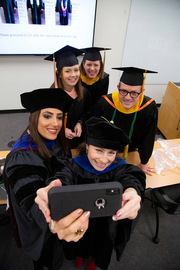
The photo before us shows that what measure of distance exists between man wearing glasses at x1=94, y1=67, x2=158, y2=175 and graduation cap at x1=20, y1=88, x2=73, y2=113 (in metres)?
0.81

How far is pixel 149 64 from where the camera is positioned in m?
4.83

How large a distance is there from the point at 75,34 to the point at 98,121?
11.5 feet

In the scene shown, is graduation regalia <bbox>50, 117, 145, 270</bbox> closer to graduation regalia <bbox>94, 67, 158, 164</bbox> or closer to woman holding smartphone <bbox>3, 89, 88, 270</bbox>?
woman holding smartphone <bbox>3, 89, 88, 270</bbox>

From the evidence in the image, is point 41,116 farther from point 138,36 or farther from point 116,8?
point 138,36

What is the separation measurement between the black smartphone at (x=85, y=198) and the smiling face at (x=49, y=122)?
2.38ft

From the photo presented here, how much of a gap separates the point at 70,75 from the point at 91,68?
1.91ft

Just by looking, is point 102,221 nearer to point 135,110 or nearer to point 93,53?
point 135,110

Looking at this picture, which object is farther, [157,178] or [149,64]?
[149,64]

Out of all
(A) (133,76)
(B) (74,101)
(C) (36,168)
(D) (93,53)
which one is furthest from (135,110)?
(C) (36,168)

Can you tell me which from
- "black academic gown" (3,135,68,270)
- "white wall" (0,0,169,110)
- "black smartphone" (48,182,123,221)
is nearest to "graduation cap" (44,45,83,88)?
"black academic gown" (3,135,68,270)

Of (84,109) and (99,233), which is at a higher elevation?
(84,109)

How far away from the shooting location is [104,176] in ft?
4.55

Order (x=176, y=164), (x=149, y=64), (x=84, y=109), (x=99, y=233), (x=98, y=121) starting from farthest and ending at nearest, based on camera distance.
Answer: (x=149, y=64), (x=84, y=109), (x=176, y=164), (x=99, y=233), (x=98, y=121)

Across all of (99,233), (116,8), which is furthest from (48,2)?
(99,233)
